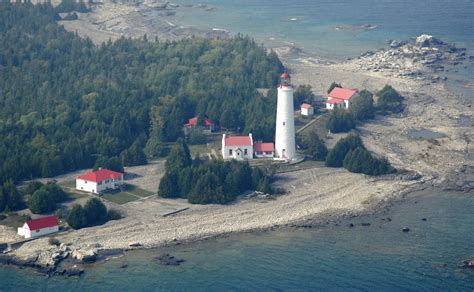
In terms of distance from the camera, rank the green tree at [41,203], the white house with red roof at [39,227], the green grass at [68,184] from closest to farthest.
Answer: the white house with red roof at [39,227]
the green tree at [41,203]
the green grass at [68,184]

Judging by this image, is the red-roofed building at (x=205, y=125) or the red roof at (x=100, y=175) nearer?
the red roof at (x=100, y=175)

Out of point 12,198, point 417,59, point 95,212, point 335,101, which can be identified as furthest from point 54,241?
point 417,59

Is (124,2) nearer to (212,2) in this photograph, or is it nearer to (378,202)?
(212,2)

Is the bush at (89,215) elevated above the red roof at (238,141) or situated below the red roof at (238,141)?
below

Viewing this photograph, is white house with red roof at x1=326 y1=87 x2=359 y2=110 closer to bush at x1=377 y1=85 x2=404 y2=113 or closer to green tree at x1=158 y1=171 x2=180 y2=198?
bush at x1=377 y1=85 x2=404 y2=113

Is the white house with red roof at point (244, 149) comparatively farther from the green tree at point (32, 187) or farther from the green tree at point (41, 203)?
the green tree at point (41, 203)

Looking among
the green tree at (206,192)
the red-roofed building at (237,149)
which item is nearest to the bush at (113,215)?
the green tree at (206,192)

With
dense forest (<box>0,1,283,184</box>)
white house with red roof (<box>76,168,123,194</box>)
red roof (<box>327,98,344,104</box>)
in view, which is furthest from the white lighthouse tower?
red roof (<box>327,98,344,104</box>)

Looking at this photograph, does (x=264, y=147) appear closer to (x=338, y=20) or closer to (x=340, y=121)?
(x=340, y=121)
